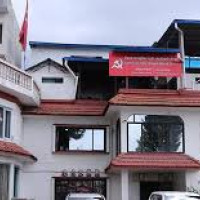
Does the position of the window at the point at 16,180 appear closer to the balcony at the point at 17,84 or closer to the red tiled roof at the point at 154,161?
the balcony at the point at 17,84

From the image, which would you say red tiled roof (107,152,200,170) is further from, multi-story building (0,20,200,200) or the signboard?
the signboard

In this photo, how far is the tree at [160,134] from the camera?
2911cm

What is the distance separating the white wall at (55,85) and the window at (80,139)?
2365 mm

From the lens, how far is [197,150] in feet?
96.5

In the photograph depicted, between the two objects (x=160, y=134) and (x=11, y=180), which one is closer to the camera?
(x=11, y=180)

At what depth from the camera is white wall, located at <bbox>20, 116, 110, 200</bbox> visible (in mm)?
30859

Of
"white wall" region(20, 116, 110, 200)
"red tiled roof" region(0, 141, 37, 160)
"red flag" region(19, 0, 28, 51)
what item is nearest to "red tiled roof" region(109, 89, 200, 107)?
→ "white wall" region(20, 116, 110, 200)

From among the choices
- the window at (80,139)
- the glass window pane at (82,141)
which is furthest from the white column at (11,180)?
the glass window pane at (82,141)

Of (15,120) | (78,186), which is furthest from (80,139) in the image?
(15,120)

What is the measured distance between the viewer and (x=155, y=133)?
29328 mm

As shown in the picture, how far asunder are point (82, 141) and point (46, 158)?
2346 mm

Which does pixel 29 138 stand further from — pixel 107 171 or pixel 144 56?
pixel 144 56

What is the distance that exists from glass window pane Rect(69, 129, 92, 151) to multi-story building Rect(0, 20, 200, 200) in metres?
0.06

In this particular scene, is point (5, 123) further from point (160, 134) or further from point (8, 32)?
point (8, 32)
